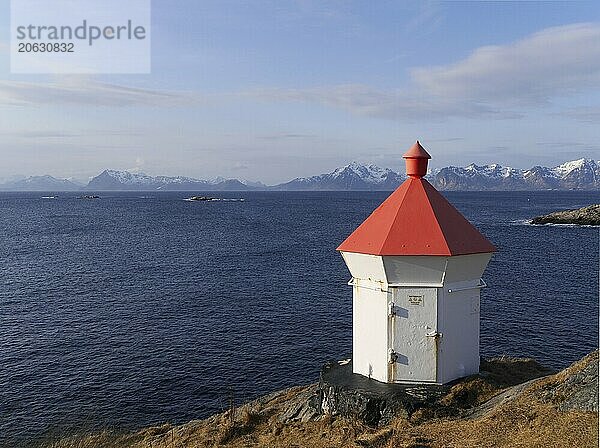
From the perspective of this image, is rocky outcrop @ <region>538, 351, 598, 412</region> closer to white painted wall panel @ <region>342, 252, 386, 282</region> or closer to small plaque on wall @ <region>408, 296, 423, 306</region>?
small plaque on wall @ <region>408, 296, 423, 306</region>

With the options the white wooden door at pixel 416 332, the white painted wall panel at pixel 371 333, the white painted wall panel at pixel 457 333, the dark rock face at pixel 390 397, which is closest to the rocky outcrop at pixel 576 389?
the dark rock face at pixel 390 397

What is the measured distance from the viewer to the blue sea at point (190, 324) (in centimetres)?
2509

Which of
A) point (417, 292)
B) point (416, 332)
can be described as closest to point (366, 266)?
point (417, 292)

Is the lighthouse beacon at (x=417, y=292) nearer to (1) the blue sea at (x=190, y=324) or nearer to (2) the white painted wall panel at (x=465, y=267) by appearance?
(2) the white painted wall panel at (x=465, y=267)

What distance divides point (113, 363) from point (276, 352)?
8332 millimetres

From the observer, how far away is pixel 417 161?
1739cm

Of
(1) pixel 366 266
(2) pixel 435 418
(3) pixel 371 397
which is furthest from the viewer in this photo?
(1) pixel 366 266

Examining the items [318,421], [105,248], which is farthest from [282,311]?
[105,248]

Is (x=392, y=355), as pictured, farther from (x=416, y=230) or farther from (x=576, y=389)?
(x=576, y=389)

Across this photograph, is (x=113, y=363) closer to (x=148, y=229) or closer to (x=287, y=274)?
(x=287, y=274)

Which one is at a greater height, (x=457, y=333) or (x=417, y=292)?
(x=417, y=292)

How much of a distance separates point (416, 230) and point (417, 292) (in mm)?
1781

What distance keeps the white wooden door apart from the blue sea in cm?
1082

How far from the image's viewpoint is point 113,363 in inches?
1147
